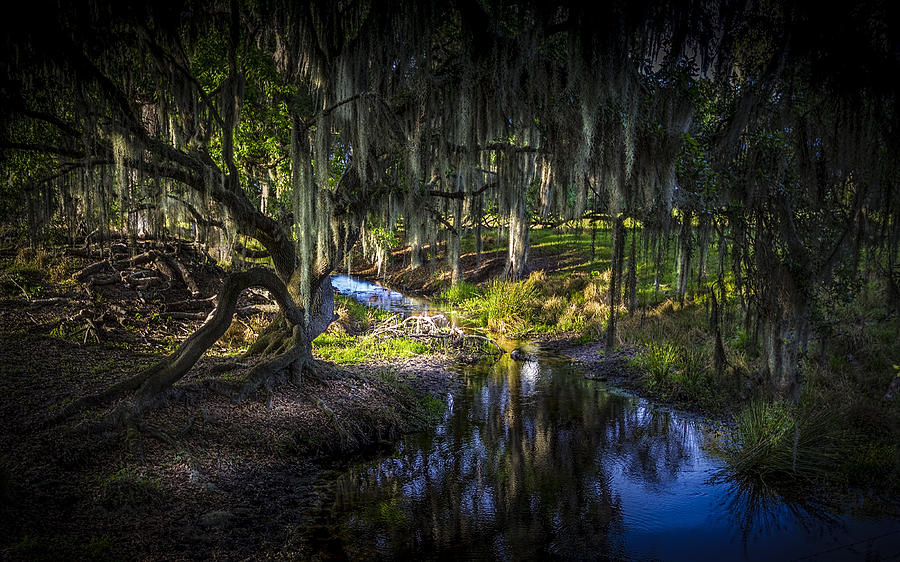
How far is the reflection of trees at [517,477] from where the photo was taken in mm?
5863

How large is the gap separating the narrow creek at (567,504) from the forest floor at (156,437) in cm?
72

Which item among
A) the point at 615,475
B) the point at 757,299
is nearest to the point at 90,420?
→ the point at 615,475

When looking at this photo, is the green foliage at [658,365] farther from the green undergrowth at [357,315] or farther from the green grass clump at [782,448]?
the green undergrowth at [357,315]

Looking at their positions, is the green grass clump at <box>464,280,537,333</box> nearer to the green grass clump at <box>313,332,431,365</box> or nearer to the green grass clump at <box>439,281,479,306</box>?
the green grass clump at <box>439,281,479,306</box>

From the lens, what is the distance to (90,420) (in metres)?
6.17

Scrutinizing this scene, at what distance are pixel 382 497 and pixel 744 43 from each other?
23.3 ft

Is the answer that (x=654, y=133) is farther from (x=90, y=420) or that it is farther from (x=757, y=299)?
(x=90, y=420)

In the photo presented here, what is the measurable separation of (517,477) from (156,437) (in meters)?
4.85

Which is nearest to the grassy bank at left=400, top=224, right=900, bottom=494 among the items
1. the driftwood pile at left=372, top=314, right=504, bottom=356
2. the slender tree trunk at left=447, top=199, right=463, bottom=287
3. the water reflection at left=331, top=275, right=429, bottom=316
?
the water reflection at left=331, top=275, right=429, bottom=316

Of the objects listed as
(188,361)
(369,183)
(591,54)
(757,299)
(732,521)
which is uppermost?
(591,54)

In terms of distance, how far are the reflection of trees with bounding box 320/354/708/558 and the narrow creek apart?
2cm

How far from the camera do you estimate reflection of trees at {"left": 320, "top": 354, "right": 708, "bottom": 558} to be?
231 inches

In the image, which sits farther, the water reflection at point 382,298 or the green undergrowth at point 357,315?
the water reflection at point 382,298

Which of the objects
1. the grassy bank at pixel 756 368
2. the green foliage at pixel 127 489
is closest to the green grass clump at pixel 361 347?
the grassy bank at pixel 756 368
